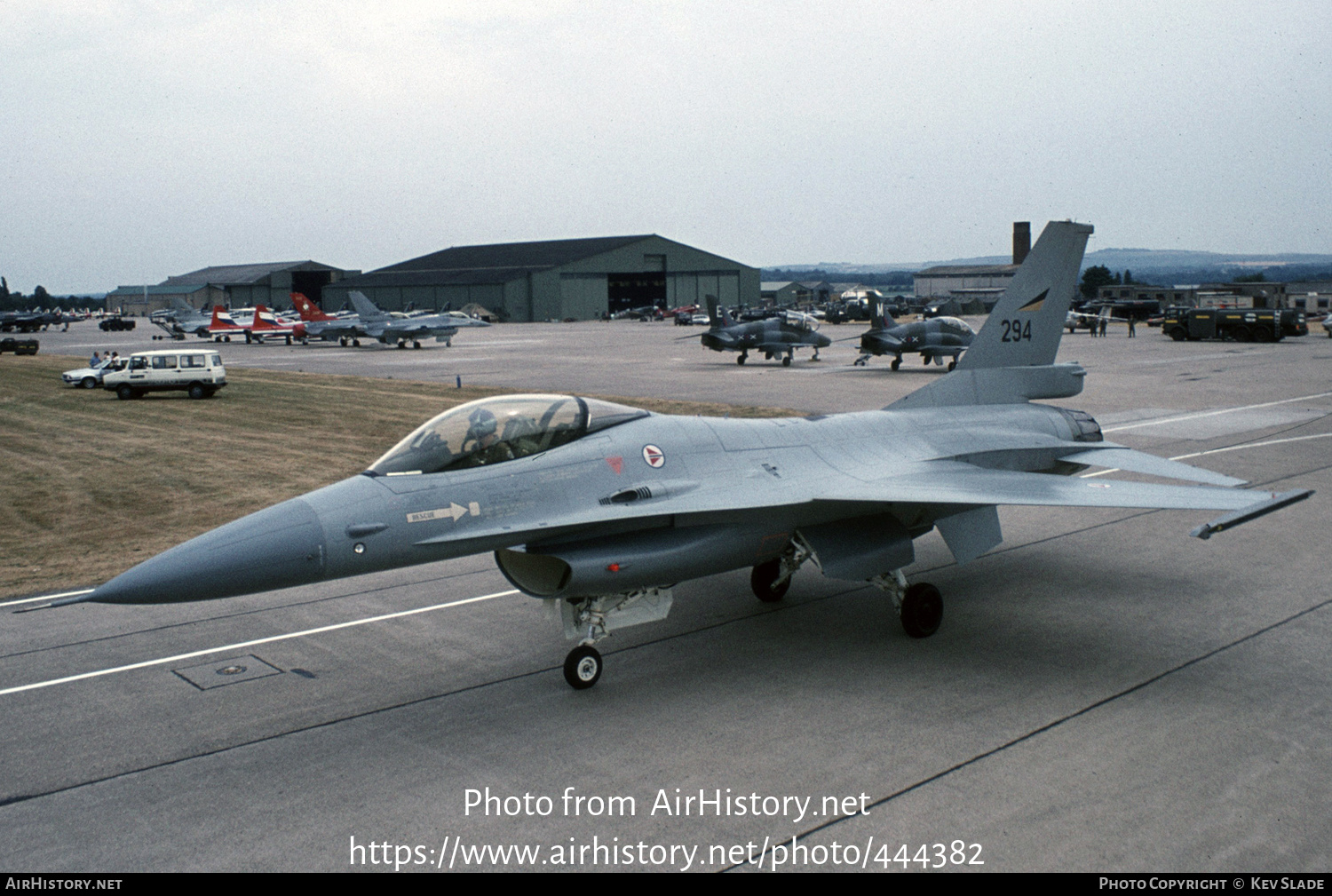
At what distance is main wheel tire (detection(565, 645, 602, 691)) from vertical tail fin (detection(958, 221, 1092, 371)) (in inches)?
286

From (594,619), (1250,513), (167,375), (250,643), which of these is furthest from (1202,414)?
(167,375)

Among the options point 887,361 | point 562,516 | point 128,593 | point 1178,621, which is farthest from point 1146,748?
point 887,361

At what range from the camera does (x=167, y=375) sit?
37.1 m

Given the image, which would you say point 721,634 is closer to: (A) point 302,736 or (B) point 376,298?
(A) point 302,736

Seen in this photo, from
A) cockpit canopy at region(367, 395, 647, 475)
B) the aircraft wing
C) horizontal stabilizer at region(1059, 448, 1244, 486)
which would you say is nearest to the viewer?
cockpit canopy at region(367, 395, 647, 475)

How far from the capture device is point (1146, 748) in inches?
320

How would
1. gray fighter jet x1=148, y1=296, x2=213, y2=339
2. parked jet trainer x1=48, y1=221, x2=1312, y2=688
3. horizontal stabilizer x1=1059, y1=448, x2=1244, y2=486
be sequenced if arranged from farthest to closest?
gray fighter jet x1=148, y1=296, x2=213, y2=339 < horizontal stabilizer x1=1059, y1=448, x2=1244, y2=486 < parked jet trainer x1=48, y1=221, x2=1312, y2=688

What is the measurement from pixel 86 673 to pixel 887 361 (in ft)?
148

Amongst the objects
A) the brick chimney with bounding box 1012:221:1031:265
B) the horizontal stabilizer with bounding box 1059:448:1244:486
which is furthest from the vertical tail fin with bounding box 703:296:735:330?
the brick chimney with bounding box 1012:221:1031:265

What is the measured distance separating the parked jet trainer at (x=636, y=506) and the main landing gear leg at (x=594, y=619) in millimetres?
19

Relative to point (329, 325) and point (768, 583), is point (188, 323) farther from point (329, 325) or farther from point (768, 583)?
point (768, 583)

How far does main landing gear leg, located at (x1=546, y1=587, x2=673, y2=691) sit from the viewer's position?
9.52m

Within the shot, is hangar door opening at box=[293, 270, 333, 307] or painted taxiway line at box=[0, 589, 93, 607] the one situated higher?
hangar door opening at box=[293, 270, 333, 307]

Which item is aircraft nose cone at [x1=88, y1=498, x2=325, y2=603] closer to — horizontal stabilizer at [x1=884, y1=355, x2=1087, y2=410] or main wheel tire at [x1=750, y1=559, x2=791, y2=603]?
main wheel tire at [x1=750, y1=559, x2=791, y2=603]
